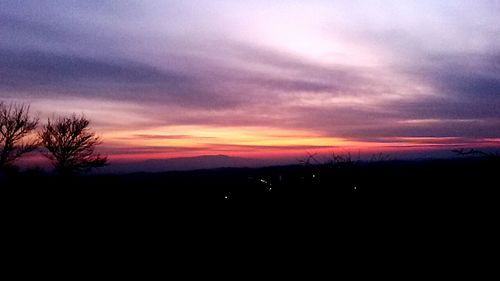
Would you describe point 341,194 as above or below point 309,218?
above

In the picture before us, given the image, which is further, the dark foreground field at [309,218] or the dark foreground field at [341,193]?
the dark foreground field at [341,193]

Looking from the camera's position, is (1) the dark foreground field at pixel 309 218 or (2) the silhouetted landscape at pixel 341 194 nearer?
(1) the dark foreground field at pixel 309 218

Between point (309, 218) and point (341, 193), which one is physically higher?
point (341, 193)

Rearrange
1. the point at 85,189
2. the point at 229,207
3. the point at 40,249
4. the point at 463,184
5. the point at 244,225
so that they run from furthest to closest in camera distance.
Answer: the point at 85,189 < the point at 229,207 < the point at 244,225 < the point at 463,184 < the point at 40,249

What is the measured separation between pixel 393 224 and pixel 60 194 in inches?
769

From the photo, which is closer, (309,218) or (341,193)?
(309,218)

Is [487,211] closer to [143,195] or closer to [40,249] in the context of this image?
[40,249]

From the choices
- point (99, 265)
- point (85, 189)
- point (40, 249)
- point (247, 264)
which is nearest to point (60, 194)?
point (85, 189)

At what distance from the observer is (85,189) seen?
27438 millimetres

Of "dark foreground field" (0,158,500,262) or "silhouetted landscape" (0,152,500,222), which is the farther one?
"silhouetted landscape" (0,152,500,222)

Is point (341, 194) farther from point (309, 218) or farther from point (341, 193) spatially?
point (309, 218)

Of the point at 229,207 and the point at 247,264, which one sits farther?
the point at 229,207

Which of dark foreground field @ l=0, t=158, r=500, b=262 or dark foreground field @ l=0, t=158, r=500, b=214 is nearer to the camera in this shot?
dark foreground field @ l=0, t=158, r=500, b=262

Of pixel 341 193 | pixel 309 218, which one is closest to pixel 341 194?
pixel 341 193
